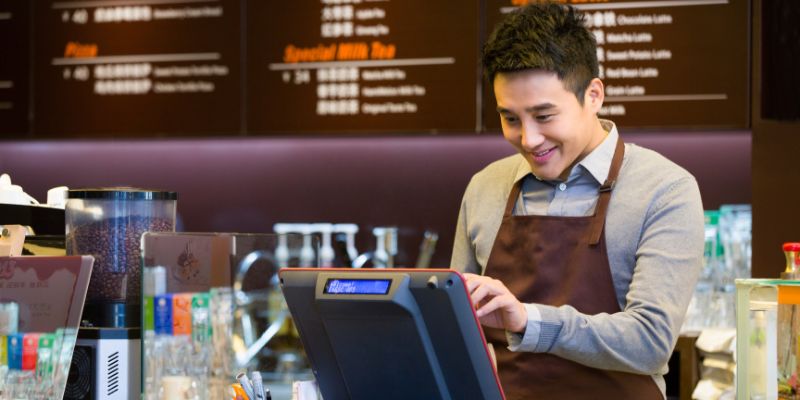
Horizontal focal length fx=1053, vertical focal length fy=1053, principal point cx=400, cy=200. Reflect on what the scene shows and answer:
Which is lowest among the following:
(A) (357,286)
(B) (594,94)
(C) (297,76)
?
(A) (357,286)

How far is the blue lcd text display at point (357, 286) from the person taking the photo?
1.26 meters

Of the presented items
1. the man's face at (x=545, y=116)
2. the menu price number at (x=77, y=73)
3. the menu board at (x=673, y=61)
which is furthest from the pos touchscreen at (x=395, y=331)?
the menu price number at (x=77, y=73)

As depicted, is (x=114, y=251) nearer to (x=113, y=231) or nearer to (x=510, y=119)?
(x=113, y=231)

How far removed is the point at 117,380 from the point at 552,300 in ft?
2.45

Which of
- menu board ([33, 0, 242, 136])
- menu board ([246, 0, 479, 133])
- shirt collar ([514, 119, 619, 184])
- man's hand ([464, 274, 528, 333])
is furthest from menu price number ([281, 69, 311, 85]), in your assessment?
man's hand ([464, 274, 528, 333])

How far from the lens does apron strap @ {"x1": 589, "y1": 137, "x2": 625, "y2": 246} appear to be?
5.94ft

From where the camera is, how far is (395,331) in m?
1.28

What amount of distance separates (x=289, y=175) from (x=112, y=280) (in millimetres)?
1941

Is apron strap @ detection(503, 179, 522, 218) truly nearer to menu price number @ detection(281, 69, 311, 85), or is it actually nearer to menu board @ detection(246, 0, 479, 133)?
menu board @ detection(246, 0, 479, 133)

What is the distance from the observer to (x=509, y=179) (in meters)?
2.03

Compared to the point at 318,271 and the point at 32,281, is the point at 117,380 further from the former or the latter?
the point at 318,271

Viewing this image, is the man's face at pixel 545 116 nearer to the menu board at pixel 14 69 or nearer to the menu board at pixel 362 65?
the menu board at pixel 362 65

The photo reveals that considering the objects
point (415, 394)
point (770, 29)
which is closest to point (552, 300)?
point (415, 394)

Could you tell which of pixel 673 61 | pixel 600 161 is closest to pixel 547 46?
pixel 600 161
